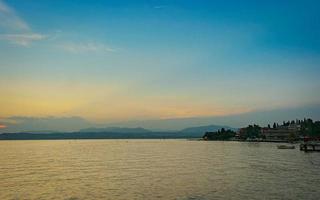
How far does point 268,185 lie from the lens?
2137 inches

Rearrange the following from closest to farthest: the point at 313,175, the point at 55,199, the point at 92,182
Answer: the point at 55,199
the point at 92,182
the point at 313,175

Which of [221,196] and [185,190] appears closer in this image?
[221,196]

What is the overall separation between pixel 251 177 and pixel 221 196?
69.0 ft

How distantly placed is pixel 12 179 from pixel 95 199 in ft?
83.5

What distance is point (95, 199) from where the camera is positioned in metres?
43.6

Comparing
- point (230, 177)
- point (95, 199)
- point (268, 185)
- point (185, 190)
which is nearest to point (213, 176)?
point (230, 177)

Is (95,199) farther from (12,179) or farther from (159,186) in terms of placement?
(12,179)

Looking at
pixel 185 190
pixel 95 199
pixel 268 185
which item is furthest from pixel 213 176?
pixel 95 199

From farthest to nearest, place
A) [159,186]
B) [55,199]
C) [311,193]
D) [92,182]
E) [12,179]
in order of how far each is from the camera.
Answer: [12,179] → [92,182] → [159,186] → [311,193] → [55,199]

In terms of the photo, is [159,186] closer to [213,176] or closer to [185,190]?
[185,190]

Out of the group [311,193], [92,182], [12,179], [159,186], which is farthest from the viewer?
[12,179]

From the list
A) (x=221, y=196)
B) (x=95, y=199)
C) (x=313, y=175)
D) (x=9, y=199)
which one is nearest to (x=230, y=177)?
(x=313, y=175)

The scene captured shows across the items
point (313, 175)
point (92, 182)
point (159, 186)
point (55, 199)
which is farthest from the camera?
point (313, 175)

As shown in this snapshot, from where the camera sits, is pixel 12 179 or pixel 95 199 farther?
pixel 12 179
